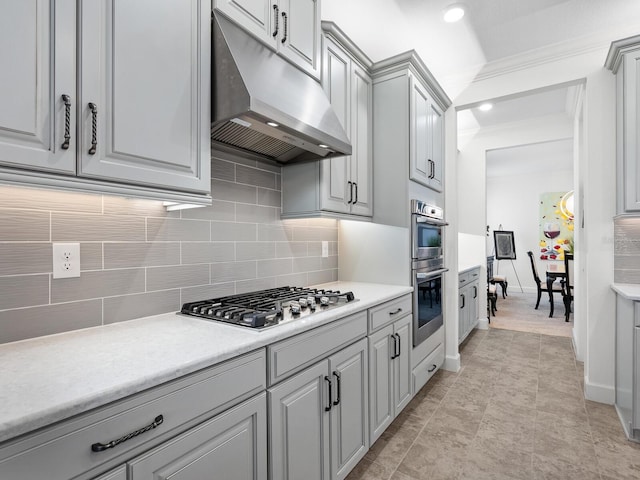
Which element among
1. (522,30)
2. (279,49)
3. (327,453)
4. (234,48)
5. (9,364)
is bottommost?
(327,453)

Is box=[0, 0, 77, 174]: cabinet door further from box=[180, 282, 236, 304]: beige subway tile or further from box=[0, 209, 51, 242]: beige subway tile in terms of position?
box=[180, 282, 236, 304]: beige subway tile

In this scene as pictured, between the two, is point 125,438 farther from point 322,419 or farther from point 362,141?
point 362,141

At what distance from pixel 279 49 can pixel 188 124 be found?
26.8 inches

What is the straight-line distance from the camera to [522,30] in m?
2.62

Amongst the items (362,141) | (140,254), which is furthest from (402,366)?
(140,254)

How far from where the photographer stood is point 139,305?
4.76 feet

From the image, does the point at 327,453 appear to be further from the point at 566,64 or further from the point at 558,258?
the point at 558,258

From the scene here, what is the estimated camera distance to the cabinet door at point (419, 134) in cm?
253

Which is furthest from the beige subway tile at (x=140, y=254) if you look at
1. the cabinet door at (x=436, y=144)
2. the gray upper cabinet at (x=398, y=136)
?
the cabinet door at (x=436, y=144)

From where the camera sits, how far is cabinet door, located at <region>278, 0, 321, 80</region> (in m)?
1.68

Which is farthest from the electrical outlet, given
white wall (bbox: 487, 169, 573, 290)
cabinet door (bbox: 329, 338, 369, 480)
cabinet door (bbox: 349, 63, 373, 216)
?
white wall (bbox: 487, 169, 573, 290)

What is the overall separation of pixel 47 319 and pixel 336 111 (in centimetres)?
186

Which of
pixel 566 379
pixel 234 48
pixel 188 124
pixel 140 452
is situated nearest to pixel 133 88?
pixel 188 124

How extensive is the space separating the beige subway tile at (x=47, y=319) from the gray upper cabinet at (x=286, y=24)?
4.33ft
